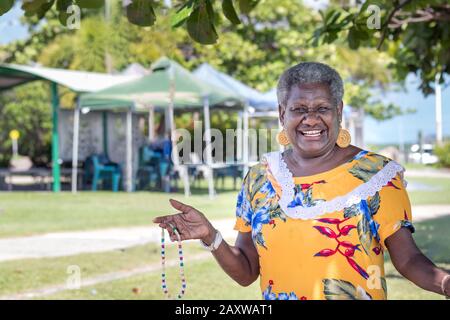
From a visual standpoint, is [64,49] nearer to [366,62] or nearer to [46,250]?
[366,62]

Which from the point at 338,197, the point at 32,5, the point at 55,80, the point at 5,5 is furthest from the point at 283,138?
the point at 55,80

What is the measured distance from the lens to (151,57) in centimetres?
2848

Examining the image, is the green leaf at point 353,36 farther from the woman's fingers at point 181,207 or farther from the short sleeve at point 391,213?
the woman's fingers at point 181,207

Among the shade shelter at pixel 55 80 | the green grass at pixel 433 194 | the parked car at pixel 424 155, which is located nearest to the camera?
the green grass at pixel 433 194

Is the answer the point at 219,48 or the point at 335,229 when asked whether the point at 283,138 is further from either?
the point at 219,48

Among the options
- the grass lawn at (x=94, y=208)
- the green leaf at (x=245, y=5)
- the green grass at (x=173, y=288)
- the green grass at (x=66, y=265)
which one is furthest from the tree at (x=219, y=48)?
the green leaf at (x=245, y=5)

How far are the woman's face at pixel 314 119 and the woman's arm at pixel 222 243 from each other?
1.35 ft

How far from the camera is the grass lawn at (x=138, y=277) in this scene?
22.6ft

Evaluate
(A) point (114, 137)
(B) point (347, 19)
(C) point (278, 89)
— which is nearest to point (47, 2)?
(C) point (278, 89)

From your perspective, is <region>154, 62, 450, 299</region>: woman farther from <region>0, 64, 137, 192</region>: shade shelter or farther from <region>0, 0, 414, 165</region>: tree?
<region>0, 0, 414, 165</region>: tree

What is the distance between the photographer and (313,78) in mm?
2656

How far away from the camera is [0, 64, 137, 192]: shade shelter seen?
19.7 meters

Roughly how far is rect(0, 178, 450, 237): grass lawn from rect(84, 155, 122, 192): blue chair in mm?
1084

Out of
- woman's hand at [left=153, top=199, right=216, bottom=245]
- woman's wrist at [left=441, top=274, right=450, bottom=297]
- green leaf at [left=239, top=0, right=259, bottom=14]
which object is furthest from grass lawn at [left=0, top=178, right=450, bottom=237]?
woman's wrist at [left=441, top=274, right=450, bottom=297]
